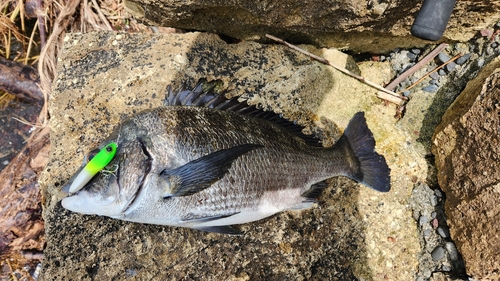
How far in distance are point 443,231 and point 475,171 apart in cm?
53

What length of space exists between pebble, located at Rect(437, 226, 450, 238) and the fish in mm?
550

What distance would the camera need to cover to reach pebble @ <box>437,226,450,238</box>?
2818 mm

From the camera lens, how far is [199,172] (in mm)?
2232

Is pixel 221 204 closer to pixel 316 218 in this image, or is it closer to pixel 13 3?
pixel 316 218

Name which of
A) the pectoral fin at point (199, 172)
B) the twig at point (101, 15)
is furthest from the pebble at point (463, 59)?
the twig at point (101, 15)

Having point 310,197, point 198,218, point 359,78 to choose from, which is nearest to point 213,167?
point 198,218

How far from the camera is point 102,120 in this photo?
2896mm

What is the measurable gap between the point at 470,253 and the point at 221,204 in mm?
1679

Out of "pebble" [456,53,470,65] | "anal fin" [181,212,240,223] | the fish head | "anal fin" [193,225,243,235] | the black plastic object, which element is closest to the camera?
the black plastic object

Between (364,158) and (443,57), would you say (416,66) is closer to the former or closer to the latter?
(443,57)

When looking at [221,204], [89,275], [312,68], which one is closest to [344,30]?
[312,68]

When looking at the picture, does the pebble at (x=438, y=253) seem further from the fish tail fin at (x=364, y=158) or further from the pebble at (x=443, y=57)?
the pebble at (x=443, y=57)

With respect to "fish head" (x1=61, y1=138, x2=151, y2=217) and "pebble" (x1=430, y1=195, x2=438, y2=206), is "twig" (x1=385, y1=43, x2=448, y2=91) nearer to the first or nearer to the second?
"pebble" (x1=430, y1=195, x2=438, y2=206)

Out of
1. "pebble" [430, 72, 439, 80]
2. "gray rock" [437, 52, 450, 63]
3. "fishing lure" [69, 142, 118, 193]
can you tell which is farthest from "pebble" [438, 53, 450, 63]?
"fishing lure" [69, 142, 118, 193]
